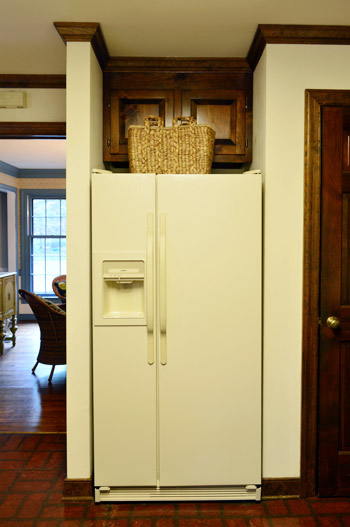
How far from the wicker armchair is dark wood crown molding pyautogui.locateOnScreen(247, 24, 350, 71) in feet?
9.76

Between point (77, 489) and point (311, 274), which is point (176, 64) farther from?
point (77, 489)

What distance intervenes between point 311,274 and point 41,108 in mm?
2091

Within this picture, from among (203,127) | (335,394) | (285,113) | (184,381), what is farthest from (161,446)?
(285,113)

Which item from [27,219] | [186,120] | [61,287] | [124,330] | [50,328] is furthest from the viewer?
[27,219]

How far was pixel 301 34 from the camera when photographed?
2.26 meters

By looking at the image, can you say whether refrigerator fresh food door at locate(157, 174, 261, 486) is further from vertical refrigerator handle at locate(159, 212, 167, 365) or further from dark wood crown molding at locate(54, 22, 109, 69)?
dark wood crown molding at locate(54, 22, 109, 69)

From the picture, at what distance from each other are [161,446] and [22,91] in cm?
244

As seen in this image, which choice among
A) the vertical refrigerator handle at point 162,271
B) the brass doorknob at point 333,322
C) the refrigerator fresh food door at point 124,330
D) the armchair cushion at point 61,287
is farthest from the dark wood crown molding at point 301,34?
the armchair cushion at point 61,287

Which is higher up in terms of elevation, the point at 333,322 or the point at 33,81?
the point at 33,81

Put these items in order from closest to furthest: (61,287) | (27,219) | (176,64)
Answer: (176,64) → (61,287) → (27,219)

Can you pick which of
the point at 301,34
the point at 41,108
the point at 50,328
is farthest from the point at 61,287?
the point at 301,34

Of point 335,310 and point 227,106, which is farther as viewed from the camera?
point 227,106

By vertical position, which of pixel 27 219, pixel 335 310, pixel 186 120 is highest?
pixel 186 120

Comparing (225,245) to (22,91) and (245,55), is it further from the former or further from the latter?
(22,91)
